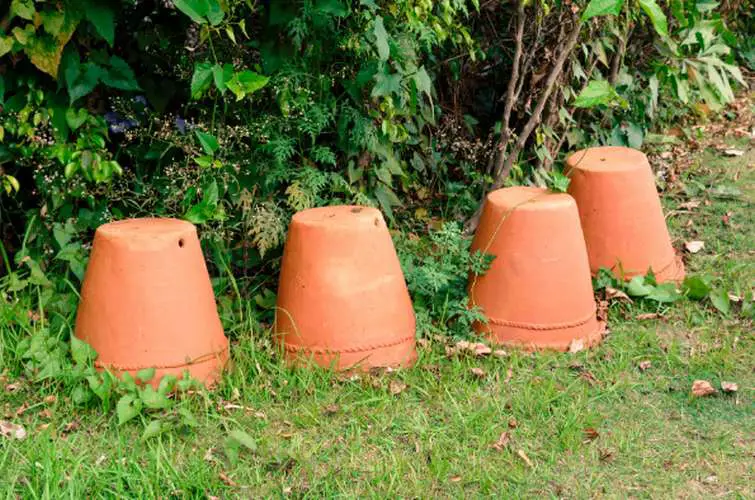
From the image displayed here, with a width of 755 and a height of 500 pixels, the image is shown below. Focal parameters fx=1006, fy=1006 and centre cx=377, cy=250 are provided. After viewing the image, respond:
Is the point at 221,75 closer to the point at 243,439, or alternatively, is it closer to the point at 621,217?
the point at 243,439

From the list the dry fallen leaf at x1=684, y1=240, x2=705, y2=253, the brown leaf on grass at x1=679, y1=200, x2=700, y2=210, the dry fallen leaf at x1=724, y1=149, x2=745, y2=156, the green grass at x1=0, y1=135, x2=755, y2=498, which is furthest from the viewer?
the dry fallen leaf at x1=724, y1=149, x2=745, y2=156

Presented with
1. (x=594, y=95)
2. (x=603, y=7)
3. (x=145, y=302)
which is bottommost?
(x=145, y=302)

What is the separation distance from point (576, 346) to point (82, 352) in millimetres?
1689

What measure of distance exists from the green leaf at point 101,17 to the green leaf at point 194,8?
341mm

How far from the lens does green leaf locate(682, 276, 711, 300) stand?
391cm

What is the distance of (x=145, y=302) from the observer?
10.4 ft

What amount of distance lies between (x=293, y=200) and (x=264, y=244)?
0.65 feet

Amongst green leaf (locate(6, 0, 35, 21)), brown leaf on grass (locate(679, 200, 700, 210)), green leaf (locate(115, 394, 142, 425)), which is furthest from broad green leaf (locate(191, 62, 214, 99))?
brown leaf on grass (locate(679, 200, 700, 210))

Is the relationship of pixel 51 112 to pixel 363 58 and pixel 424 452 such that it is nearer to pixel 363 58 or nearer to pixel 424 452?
pixel 363 58

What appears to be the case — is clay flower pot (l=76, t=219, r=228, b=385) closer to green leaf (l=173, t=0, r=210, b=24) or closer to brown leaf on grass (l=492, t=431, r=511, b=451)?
green leaf (l=173, t=0, r=210, b=24)

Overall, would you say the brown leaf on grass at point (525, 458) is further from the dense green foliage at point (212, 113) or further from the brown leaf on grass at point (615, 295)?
the brown leaf on grass at point (615, 295)

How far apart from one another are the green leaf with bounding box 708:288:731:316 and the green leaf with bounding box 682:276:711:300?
42mm

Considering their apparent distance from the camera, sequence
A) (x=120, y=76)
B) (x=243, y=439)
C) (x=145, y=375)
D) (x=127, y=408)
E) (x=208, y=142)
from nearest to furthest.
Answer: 1. (x=243, y=439)
2. (x=127, y=408)
3. (x=145, y=375)
4. (x=208, y=142)
5. (x=120, y=76)

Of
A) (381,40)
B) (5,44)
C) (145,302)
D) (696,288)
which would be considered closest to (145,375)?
(145,302)
